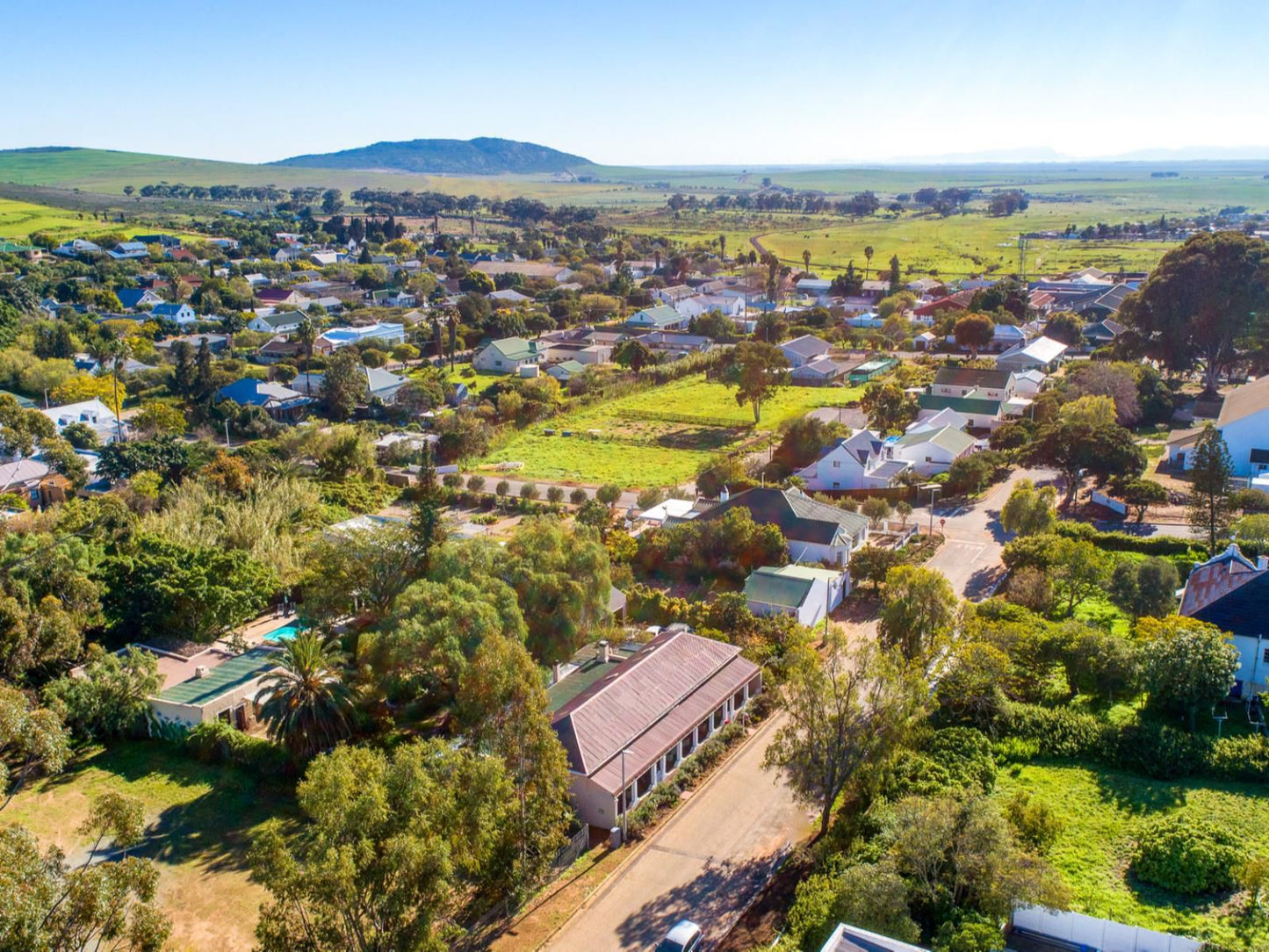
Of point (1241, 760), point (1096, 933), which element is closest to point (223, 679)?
point (1096, 933)

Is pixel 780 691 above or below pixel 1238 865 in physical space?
above

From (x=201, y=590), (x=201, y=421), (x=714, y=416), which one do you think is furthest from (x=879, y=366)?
(x=201, y=590)

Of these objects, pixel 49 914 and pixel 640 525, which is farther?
pixel 640 525

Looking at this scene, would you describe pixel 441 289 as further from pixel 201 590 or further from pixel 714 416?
pixel 201 590

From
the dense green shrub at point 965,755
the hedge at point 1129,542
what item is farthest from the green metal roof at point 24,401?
the hedge at point 1129,542

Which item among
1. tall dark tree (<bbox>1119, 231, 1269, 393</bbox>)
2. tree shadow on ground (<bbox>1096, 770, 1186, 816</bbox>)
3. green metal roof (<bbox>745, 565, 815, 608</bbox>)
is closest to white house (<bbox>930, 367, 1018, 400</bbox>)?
tall dark tree (<bbox>1119, 231, 1269, 393</bbox>)

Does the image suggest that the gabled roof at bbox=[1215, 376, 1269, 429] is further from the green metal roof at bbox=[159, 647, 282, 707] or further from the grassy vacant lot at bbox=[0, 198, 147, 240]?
the grassy vacant lot at bbox=[0, 198, 147, 240]
